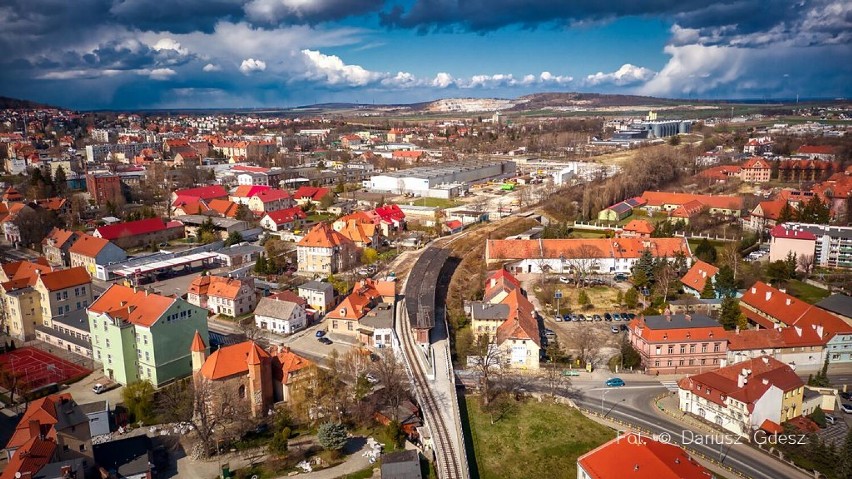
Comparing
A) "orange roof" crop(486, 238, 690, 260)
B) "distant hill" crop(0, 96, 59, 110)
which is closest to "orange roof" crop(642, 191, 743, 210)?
"orange roof" crop(486, 238, 690, 260)

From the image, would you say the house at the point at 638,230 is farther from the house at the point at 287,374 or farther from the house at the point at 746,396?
the house at the point at 287,374

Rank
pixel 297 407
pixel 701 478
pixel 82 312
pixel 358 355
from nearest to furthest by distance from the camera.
A: pixel 701 478 < pixel 297 407 < pixel 358 355 < pixel 82 312

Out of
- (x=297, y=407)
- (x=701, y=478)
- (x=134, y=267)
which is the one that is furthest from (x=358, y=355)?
(x=134, y=267)

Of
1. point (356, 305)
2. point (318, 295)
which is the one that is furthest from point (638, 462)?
point (318, 295)

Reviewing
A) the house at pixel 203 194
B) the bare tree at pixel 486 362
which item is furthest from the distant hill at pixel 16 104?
the bare tree at pixel 486 362

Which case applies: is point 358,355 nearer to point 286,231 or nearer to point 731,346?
point 731,346

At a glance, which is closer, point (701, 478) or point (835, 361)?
point (701, 478)
